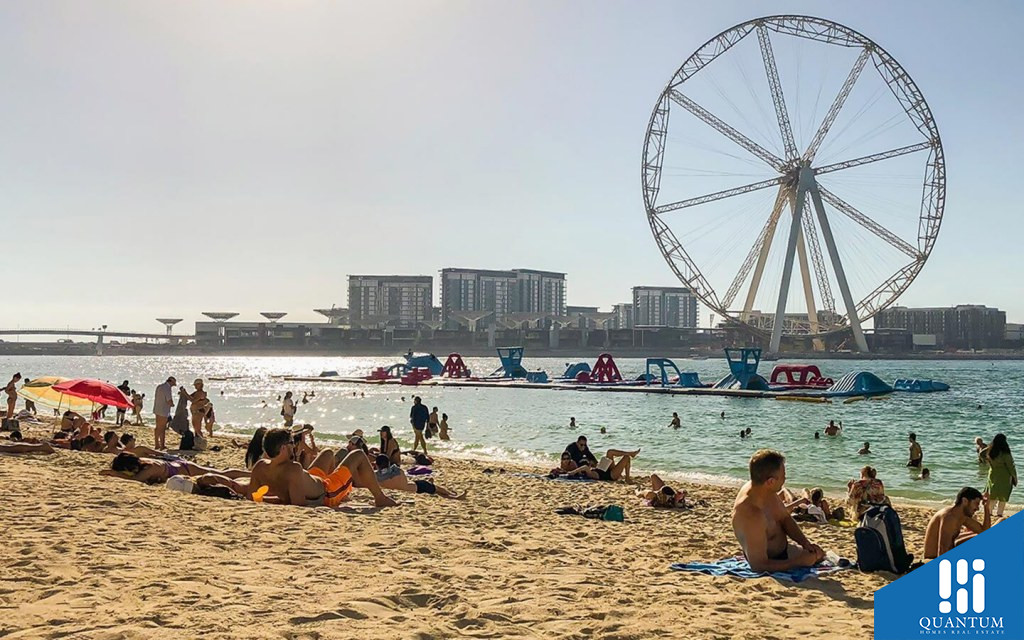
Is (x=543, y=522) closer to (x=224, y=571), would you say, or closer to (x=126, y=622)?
(x=224, y=571)

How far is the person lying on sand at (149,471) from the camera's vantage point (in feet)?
31.1

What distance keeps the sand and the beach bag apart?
163mm

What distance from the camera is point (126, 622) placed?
14.1 feet

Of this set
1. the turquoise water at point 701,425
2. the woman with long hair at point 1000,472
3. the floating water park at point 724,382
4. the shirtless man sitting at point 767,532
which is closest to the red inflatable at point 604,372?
the floating water park at point 724,382

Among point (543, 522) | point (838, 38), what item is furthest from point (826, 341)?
point (543, 522)

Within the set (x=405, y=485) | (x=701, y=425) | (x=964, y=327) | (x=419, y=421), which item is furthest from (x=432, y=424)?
(x=964, y=327)

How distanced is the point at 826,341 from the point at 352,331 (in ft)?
277

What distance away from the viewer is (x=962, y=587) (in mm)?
3971

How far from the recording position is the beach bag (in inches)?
247

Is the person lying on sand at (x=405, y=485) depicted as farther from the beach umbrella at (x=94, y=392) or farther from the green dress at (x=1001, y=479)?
the beach umbrella at (x=94, y=392)

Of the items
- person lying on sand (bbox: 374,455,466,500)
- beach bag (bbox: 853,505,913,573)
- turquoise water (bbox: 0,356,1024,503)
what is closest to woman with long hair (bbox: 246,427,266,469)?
person lying on sand (bbox: 374,455,466,500)

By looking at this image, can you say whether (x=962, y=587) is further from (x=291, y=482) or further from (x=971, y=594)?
(x=291, y=482)

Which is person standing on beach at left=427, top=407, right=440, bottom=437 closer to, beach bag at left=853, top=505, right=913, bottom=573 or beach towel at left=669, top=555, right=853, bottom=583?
beach towel at left=669, top=555, right=853, bottom=583

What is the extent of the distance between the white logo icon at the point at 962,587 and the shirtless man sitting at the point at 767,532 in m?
1.98
